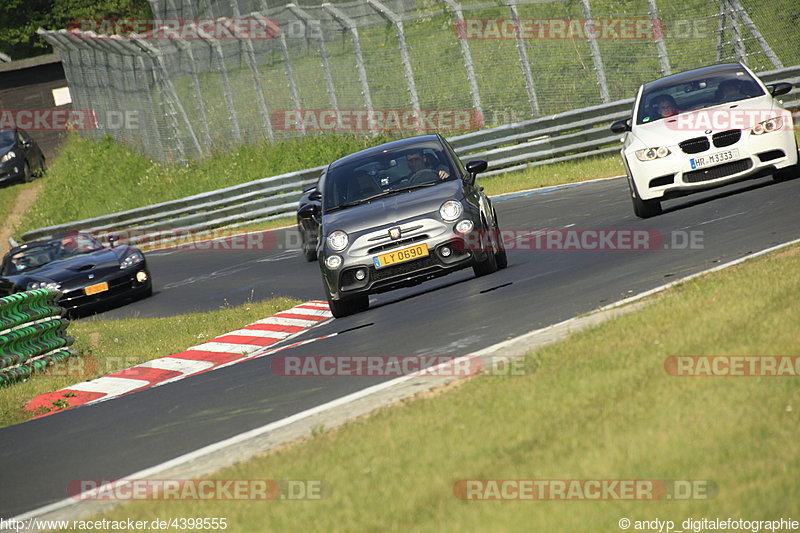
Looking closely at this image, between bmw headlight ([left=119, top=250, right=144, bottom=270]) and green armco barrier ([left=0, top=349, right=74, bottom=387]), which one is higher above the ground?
green armco barrier ([left=0, top=349, right=74, bottom=387])

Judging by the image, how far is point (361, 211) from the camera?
480 inches

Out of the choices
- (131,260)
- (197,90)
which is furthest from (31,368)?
(197,90)

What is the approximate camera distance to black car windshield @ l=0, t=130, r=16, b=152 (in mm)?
39594

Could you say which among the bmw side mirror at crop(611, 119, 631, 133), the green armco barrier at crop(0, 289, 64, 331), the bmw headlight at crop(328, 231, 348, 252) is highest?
the bmw side mirror at crop(611, 119, 631, 133)

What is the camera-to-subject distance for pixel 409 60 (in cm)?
2706

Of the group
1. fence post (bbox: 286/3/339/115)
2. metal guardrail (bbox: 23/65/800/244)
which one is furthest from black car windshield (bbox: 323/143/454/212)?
fence post (bbox: 286/3/339/115)

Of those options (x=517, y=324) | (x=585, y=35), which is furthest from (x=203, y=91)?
(x=517, y=324)

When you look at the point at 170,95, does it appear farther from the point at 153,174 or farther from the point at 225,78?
the point at 153,174

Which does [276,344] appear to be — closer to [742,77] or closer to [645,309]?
[645,309]

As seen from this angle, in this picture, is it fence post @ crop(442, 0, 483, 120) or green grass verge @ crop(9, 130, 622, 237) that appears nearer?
fence post @ crop(442, 0, 483, 120)

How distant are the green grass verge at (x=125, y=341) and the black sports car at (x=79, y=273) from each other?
131 centimetres

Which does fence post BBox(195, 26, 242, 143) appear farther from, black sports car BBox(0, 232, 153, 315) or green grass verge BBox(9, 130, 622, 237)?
black sports car BBox(0, 232, 153, 315)

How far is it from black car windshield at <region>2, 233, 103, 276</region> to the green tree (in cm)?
3994

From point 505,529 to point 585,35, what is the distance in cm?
2044
